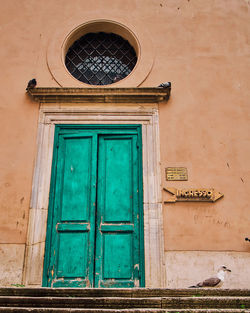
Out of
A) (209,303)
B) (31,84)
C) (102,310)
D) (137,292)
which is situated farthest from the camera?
(31,84)

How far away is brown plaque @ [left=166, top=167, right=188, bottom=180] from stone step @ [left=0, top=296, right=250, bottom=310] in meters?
2.73

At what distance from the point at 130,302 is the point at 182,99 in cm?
411

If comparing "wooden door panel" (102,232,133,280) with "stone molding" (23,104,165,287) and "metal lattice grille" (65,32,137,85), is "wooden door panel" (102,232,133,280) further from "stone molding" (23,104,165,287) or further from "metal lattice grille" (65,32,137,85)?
"metal lattice grille" (65,32,137,85)

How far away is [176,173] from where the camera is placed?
5.68 metres

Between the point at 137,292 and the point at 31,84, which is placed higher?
the point at 31,84

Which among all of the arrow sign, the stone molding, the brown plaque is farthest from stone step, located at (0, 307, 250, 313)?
the brown plaque

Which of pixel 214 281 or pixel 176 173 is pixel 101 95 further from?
pixel 214 281

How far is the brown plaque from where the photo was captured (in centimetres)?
565

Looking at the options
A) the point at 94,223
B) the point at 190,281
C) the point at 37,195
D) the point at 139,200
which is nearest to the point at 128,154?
the point at 139,200

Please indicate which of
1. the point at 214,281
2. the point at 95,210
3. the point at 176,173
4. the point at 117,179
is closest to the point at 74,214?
the point at 95,210

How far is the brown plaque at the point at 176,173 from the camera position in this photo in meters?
5.65

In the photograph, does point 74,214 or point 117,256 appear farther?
point 74,214

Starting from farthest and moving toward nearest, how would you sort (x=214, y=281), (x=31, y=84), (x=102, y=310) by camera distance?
(x=31, y=84) < (x=214, y=281) < (x=102, y=310)

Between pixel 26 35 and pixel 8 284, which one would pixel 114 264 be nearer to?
pixel 8 284
